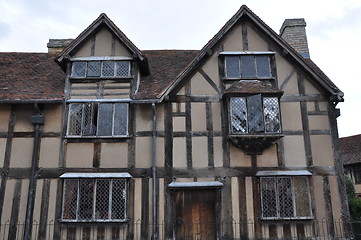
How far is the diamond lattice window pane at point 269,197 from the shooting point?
12.1 metres

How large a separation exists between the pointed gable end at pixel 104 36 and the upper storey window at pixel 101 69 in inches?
16.3

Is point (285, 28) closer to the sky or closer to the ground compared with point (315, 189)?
closer to the sky

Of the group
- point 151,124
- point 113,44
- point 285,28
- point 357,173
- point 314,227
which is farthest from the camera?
point 357,173

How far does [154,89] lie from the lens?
13664 mm

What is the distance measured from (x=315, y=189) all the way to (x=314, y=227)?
1.32 meters

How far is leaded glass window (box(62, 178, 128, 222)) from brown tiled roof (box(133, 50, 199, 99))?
136 inches

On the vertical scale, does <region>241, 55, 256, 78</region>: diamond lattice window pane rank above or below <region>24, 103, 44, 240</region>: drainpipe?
above

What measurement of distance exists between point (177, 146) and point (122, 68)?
3913 mm

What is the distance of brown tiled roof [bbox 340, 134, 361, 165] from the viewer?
3098 centimetres

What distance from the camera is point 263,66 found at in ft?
45.0

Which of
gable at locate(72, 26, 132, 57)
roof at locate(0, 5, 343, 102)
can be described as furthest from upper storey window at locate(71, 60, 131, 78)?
roof at locate(0, 5, 343, 102)

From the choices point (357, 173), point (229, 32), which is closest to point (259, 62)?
point (229, 32)

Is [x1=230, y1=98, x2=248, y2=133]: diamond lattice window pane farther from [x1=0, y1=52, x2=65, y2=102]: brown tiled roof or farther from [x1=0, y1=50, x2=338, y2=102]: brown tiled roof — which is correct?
[x1=0, y1=52, x2=65, y2=102]: brown tiled roof

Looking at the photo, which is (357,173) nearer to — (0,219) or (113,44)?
(113,44)
